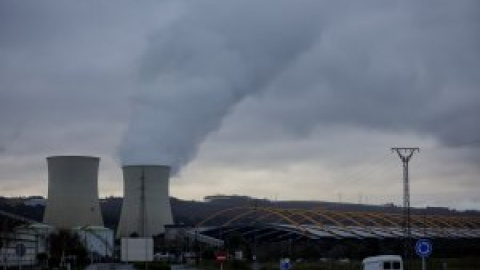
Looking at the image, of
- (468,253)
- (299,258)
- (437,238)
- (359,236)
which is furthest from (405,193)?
(437,238)

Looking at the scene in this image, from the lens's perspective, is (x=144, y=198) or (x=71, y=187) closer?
(x=71, y=187)

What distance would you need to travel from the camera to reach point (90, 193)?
2852 inches

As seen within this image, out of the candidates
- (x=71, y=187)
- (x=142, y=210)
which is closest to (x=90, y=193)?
(x=71, y=187)

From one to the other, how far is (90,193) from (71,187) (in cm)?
324

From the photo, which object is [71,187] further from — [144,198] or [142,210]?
[142,210]

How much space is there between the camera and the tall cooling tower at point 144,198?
70750mm

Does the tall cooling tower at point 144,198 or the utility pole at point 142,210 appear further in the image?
the tall cooling tower at point 144,198

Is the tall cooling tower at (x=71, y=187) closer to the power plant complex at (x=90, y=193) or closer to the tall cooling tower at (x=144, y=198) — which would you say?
the power plant complex at (x=90, y=193)

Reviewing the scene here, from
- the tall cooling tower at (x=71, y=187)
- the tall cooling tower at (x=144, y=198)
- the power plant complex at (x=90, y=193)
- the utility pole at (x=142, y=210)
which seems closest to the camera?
the tall cooling tower at (x=71, y=187)

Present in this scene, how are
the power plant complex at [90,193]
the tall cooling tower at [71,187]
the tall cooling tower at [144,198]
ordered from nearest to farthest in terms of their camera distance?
the tall cooling tower at [71,187] → the power plant complex at [90,193] → the tall cooling tower at [144,198]

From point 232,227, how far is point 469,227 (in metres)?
46.6

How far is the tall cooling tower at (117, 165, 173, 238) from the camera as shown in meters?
70.8

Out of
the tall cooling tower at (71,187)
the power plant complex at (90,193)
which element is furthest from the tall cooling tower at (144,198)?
the tall cooling tower at (71,187)

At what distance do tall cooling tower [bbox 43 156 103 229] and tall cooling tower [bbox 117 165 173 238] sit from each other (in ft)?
11.5
